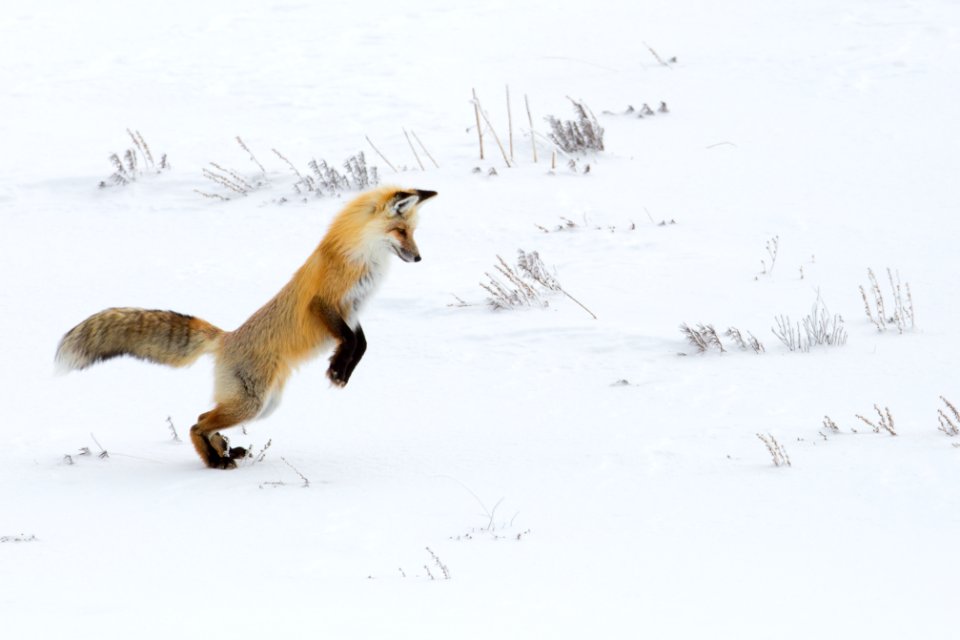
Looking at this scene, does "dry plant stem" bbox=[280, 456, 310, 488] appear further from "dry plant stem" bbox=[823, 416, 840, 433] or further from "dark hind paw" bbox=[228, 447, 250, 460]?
"dry plant stem" bbox=[823, 416, 840, 433]

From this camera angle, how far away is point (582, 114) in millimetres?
11992

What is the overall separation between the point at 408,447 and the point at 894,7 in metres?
11.3

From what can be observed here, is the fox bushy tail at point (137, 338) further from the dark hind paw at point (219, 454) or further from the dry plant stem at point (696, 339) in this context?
the dry plant stem at point (696, 339)

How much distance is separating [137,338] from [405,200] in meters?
1.68

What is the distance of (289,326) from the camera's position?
6816 mm

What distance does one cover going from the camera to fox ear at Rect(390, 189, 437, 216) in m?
6.76

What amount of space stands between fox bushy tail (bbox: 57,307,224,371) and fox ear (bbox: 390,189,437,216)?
126cm

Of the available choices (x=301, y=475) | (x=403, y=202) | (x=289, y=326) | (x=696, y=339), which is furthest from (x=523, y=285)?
(x=301, y=475)

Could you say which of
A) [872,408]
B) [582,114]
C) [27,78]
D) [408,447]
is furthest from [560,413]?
[27,78]

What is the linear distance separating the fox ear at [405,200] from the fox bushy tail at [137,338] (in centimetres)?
126

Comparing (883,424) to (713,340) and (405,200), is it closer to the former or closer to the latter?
(713,340)

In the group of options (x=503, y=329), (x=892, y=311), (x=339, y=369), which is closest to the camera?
(x=339, y=369)

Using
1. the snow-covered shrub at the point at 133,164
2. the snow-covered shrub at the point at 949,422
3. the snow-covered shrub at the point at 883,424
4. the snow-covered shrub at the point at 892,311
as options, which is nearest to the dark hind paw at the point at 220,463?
the snow-covered shrub at the point at 883,424

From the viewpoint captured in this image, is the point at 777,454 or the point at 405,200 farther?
the point at 405,200
